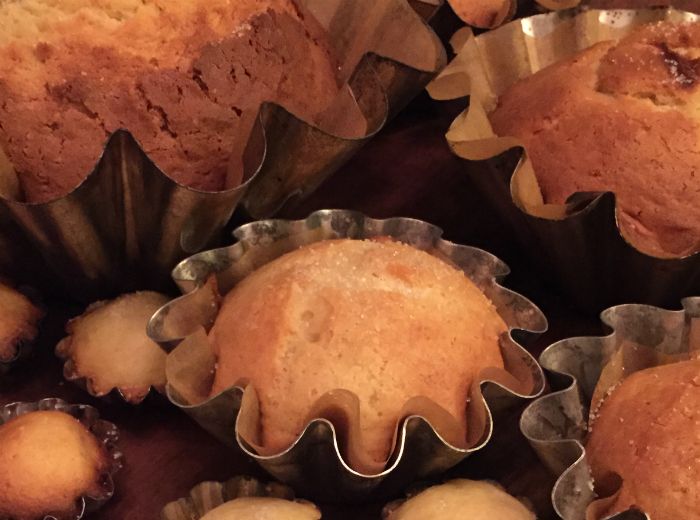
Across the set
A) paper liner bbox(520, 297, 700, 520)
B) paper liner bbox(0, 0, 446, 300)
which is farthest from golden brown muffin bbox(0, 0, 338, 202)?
paper liner bbox(520, 297, 700, 520)

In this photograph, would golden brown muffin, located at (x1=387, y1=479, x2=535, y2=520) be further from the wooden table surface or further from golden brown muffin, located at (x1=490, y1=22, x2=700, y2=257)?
golden brown muffin, located at (x1=490, y1=22, x2=700, y2=257)

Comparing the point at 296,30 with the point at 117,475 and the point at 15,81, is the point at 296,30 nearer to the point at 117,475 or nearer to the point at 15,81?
the point at 15,81

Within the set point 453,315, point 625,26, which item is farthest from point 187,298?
point 625,26

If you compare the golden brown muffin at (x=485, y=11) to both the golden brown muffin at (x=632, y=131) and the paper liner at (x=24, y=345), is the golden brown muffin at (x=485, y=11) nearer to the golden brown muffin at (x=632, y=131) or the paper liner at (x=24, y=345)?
the golden brown muffin at (x=632, y=131)

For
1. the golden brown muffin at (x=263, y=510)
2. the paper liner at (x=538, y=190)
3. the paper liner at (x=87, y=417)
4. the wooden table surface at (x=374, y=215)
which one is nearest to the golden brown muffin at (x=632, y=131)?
the paper liner at (x=538, y=190)

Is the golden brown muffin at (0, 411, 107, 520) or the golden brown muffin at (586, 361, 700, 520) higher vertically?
the golden brown muffin at (0, 411, 107, 520)

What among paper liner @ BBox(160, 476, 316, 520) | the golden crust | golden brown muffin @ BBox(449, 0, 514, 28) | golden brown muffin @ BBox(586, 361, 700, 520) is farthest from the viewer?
golden brown muffin @ BBox(449, 0, 514, 28)
